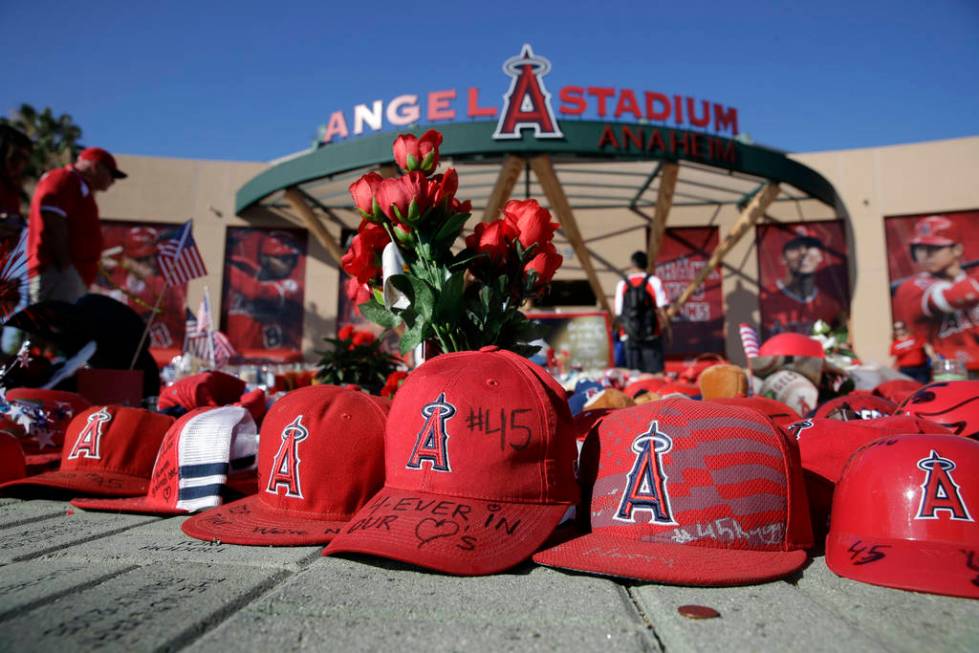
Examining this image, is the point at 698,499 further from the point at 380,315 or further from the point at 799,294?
the point at 799,294

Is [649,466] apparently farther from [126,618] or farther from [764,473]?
[126,618]

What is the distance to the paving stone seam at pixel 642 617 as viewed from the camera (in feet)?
3.31

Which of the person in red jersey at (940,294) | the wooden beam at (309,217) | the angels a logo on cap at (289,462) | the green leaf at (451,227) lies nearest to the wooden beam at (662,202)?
the person in red jersey at (940,294)

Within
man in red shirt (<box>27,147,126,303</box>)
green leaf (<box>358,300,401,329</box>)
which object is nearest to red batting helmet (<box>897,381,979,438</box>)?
green leaf (<box>358,300,401,329</box>)

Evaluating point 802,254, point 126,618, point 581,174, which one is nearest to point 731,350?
point 802,254

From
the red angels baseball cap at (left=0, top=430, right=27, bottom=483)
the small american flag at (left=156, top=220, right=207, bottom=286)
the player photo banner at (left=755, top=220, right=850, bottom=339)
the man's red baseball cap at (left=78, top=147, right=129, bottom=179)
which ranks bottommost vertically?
the red angels baseball cap at (left=0, top=430, right=27, bottom=483)

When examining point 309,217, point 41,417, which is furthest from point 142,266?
point 41,417

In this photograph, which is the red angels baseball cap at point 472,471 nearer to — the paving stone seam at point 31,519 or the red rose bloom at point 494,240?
the red rose bloom at point 494,240

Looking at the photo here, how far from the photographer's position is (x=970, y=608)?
116 centimetres

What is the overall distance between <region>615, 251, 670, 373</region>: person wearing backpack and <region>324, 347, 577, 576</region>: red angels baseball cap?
538 cm

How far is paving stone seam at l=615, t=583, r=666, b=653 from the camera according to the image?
1.01 m

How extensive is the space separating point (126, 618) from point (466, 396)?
2.73ft

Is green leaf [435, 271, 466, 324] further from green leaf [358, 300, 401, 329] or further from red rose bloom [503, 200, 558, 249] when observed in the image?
red rose bloom [503, 200, 558, 249]

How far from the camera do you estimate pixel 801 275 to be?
1595 centimetres
